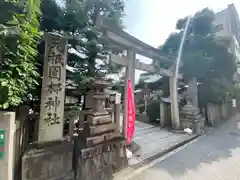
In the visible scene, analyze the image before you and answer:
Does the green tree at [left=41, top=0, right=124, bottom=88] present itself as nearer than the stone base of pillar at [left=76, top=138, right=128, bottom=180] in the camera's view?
No

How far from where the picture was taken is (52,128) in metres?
2.81

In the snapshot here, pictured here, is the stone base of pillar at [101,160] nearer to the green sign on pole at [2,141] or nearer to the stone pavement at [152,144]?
the stone pavement at [152,144]

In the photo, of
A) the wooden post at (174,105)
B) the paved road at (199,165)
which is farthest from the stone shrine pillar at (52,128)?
the wooden post at (174,105)

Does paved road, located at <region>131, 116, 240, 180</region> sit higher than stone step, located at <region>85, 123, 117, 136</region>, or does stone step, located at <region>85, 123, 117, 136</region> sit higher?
stone step, located at <region>85, 123, 117, 136</region>

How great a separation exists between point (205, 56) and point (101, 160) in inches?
345

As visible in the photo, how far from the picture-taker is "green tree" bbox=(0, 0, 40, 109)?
2.04 m

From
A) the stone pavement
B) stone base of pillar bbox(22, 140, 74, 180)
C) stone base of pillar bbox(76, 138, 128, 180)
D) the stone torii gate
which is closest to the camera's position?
stone base of pillar bbox(22, 140, 74, 180)

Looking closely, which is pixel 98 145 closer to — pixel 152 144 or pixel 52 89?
pixel 52 89

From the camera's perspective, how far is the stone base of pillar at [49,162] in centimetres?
253

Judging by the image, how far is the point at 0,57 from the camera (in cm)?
209

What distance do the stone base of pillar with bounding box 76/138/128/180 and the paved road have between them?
1.72 feet

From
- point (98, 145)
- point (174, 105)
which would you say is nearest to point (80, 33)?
point (98, 145)

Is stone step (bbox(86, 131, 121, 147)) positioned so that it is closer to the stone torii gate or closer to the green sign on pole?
the stone torii gate

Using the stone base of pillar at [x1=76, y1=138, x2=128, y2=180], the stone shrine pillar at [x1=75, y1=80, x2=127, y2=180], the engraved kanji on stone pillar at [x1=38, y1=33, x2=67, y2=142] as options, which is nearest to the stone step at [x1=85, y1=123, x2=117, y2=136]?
the stone shrine pillar at [x1=75, y1=80, x2=127, y2=180]
